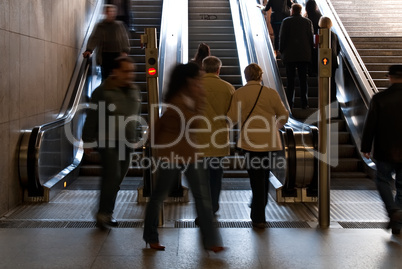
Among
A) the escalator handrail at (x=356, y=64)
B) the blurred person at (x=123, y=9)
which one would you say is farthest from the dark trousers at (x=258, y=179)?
the blurred person at (x=123, y=9)

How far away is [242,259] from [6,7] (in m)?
3.46

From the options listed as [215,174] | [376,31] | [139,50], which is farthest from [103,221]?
[376,31]

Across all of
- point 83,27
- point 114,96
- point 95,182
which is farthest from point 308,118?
point 114,96

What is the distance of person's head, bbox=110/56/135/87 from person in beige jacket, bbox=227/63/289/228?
3.24 ft

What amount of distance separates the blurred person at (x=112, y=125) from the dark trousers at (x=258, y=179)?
1085mm

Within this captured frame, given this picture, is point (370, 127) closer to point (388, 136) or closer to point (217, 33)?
point (388, 136)

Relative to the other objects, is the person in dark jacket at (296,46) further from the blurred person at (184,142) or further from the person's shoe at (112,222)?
the blurred person at (184,142)

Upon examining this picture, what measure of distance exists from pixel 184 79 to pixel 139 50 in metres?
7.25

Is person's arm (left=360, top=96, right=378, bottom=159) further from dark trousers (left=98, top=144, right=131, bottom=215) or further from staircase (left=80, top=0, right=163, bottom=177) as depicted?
staircase (left=80, top=0, right=163, bottom=177)

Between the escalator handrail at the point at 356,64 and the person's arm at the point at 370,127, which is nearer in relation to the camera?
the person's arm at the point at 370,127

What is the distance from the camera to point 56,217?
5973mm

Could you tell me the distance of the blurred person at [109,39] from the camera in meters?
8.65

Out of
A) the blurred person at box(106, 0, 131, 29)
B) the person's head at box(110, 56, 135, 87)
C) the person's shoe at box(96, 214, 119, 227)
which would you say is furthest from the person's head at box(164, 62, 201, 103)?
the blurred person at box(106, 0, 131, 29)

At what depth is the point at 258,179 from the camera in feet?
18.5
